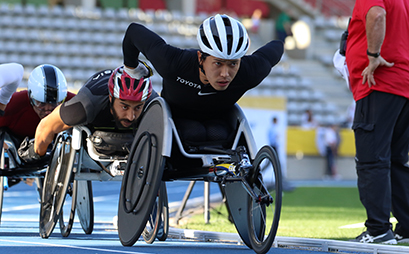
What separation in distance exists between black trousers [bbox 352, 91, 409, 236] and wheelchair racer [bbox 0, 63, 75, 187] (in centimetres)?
302

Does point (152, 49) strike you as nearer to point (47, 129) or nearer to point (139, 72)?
point (139, 72)

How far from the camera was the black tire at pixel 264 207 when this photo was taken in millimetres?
4227

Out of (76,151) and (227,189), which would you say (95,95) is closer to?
(76,151)

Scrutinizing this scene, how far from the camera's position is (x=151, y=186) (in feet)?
15.2

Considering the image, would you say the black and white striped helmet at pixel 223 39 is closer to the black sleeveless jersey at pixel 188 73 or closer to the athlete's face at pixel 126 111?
the black sleeveless jersey at pixel 188 73

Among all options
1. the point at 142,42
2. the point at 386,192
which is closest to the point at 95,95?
the point at 142,42

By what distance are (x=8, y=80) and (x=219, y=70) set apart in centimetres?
247

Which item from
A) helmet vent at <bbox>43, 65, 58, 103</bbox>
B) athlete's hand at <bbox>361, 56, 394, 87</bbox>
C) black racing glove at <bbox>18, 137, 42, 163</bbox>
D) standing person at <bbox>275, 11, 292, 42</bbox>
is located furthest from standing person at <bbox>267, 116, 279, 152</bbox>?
athlete's hand at <bbox>361, 56, 394, 87</bbox>

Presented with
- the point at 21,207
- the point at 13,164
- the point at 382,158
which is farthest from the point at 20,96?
the point at 21,207

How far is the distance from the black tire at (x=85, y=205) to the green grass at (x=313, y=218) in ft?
4.01

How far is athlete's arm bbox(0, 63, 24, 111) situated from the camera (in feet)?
19.9

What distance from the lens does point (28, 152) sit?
6477 millimetres

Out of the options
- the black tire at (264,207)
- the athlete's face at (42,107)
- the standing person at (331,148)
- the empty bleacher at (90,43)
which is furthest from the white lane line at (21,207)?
the standing person at (331,148)

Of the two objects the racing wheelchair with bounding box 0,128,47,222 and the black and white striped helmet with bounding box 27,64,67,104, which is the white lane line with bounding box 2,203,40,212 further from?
the black and white striped helmet with bounding box 27,64,67,104
